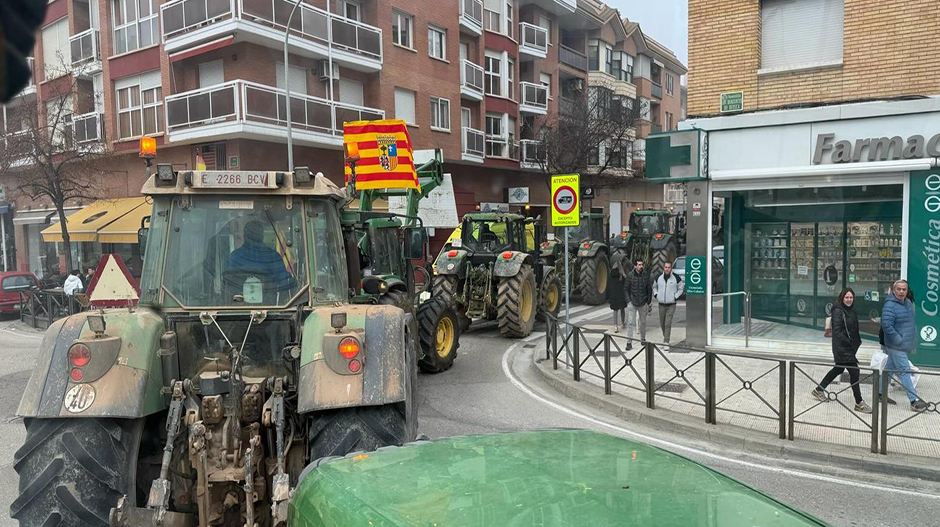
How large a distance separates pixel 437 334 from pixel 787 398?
5.06 meters

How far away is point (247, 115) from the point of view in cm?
1894

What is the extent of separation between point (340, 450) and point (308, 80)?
64.4 ft

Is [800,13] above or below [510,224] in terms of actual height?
above

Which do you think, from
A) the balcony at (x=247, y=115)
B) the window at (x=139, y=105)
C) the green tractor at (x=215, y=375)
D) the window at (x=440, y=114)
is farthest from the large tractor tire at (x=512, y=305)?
the window at (x=139, y=105)

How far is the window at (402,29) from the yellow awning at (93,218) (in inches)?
420

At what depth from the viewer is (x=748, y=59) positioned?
12.2 meters

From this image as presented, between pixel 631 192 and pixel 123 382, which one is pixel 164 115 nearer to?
pixel 123 382

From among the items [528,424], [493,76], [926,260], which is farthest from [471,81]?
[528,424]

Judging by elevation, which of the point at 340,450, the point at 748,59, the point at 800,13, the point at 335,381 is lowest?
the point at 340,450

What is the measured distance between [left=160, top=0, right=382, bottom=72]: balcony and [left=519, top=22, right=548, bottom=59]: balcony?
11.5m

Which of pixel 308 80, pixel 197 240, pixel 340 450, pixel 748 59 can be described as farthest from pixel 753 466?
pixel 308 80

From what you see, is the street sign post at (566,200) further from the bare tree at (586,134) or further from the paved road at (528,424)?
the bare tree at (586,134)

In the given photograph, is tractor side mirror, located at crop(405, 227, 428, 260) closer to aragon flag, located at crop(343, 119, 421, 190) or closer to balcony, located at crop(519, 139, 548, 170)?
aragon flag, located at crop(343, 119, 421, 190)

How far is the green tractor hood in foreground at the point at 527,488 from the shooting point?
2.21m
